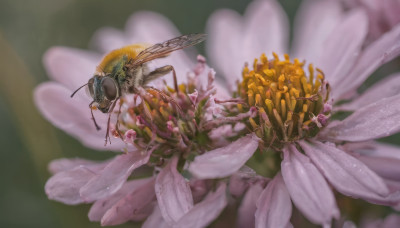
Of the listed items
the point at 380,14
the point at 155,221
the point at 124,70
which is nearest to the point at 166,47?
the point at 124,70

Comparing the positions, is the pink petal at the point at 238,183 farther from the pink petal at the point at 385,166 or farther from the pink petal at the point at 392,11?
the pink petal at the point at 392,11

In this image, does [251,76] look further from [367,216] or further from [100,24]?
[100,24]

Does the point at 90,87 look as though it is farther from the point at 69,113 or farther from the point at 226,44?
the point at 226,44

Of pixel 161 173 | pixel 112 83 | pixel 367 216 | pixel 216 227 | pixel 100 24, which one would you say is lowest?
pixel 367 216

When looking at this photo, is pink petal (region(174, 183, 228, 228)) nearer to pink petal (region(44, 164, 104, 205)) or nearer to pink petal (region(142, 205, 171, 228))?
pink petal (region(142, 205, 171, 228))

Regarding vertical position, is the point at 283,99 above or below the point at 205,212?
above

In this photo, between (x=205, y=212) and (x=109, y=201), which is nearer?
(x=205, y=212)

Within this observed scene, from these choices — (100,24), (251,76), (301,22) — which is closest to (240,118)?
(251,76)
